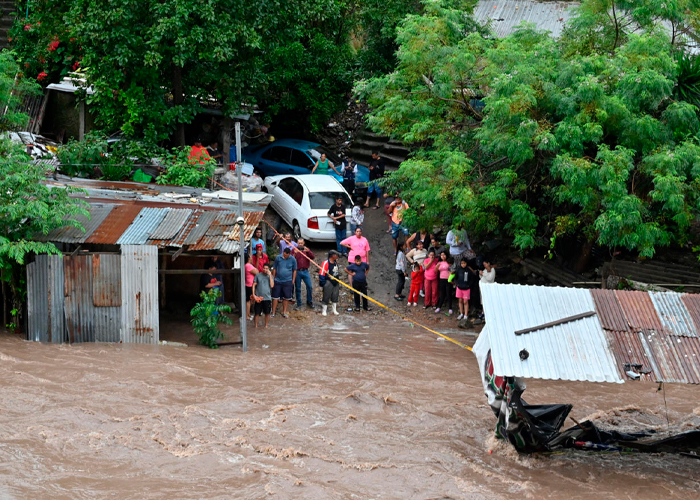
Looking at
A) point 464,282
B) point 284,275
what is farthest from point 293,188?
point 464,282

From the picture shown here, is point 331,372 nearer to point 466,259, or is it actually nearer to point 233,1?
point 466,259

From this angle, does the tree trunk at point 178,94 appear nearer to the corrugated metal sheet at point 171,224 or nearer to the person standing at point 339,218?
the person standing at point 339,218

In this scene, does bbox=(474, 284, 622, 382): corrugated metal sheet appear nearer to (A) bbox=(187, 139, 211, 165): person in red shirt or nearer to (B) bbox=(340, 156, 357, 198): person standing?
(A) bbox=(187, 139, 211, 165): person in red shirt

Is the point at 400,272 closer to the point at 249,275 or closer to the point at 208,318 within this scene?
the point at 249,275

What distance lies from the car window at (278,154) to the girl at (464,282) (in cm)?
777

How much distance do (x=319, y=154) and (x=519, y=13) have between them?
729 cm

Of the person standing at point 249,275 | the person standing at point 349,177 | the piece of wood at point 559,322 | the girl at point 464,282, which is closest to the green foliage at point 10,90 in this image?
the person standing at point 249,275

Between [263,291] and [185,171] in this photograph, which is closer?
[263,291]

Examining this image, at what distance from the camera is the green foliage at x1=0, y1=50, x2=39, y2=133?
14.9 m

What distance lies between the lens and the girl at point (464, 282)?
15.0 meters

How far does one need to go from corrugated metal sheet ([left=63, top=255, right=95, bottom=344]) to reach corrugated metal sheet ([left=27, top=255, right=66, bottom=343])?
96mm

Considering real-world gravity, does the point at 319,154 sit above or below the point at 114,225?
above

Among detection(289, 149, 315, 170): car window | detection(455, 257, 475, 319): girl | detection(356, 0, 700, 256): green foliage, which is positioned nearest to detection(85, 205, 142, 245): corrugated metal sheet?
detection(356, 0, 700, 256): green foliage

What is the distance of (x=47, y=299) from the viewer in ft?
40.9
